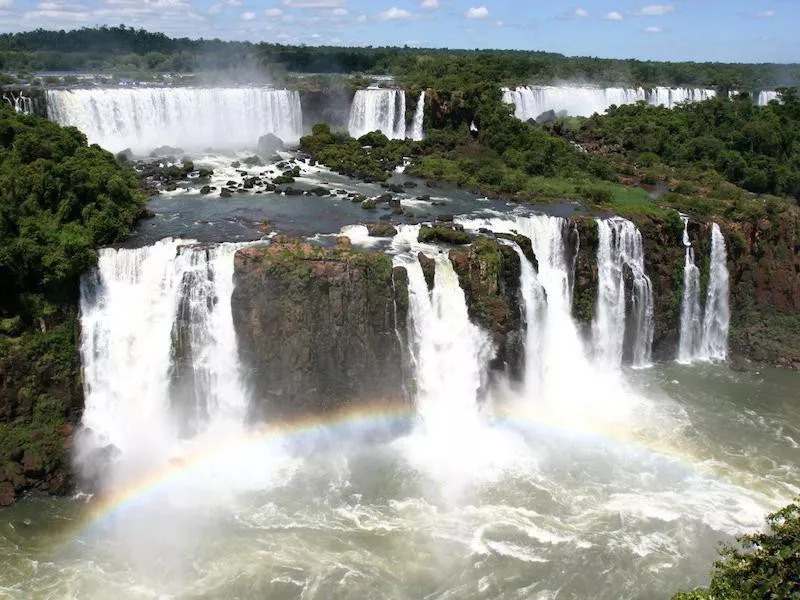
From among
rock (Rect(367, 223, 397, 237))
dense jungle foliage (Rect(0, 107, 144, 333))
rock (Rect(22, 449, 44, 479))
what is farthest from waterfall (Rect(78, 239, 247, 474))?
rock (Rect(367, 223, 397, 237))

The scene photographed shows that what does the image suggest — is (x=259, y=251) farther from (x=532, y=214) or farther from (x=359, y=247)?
(x=532, y=214)

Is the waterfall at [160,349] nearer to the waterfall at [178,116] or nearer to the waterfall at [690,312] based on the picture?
the waterfall at [690,312]

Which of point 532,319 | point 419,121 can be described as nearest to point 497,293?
point 532,319

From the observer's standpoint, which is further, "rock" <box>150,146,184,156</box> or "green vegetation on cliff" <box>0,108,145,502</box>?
"rock" <box>150,146,184,156</box>

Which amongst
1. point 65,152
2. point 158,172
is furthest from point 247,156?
point 65,152

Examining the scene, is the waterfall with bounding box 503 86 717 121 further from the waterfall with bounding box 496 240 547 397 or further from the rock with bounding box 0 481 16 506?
the rock with bounding box 0 481 16 506

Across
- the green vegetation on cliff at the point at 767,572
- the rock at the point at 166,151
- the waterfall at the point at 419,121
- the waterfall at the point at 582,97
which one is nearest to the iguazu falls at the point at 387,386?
the green vegetation on cliff at the point at 767,572
